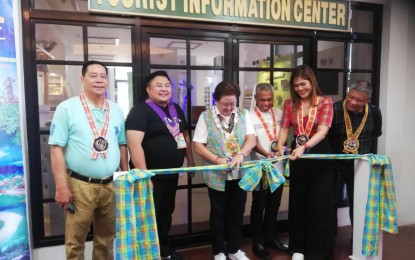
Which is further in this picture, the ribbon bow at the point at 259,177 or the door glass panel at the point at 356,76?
the door glass panel at the point at 356,76

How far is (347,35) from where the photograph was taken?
3.17 m

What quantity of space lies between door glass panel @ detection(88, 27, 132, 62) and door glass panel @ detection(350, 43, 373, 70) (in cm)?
239

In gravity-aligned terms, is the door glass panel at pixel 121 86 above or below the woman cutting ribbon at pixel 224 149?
above

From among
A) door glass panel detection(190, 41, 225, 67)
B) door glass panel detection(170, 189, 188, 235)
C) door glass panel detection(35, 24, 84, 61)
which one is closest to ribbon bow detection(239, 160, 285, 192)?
door glass panel detection(170, 189, 188, 235)

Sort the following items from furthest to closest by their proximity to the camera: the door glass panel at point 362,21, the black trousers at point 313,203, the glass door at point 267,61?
the door glass panel at point 362,21 < the glass door at point 267,61 < the black trousers at point 313,203

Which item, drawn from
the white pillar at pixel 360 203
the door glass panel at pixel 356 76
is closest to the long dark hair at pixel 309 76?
the white pillar at pixel 360 203

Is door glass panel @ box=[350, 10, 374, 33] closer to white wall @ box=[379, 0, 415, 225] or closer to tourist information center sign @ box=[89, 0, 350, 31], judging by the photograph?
white wall @ box=[379, 0, 415, 225]

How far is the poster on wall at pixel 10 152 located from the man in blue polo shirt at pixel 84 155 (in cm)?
37

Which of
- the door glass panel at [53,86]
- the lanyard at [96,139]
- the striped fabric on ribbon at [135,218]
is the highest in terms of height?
the door glass panel at [53,86]

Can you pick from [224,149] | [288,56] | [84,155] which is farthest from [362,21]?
[84,155]

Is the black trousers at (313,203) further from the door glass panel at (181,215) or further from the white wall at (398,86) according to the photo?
the white wall at (398,86)

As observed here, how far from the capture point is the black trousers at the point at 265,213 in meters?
2.63

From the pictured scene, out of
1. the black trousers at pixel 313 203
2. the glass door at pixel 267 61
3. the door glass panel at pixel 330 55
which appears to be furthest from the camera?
the door glass panel at pixel 330 55

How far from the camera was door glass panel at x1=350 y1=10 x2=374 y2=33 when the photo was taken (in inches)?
128
